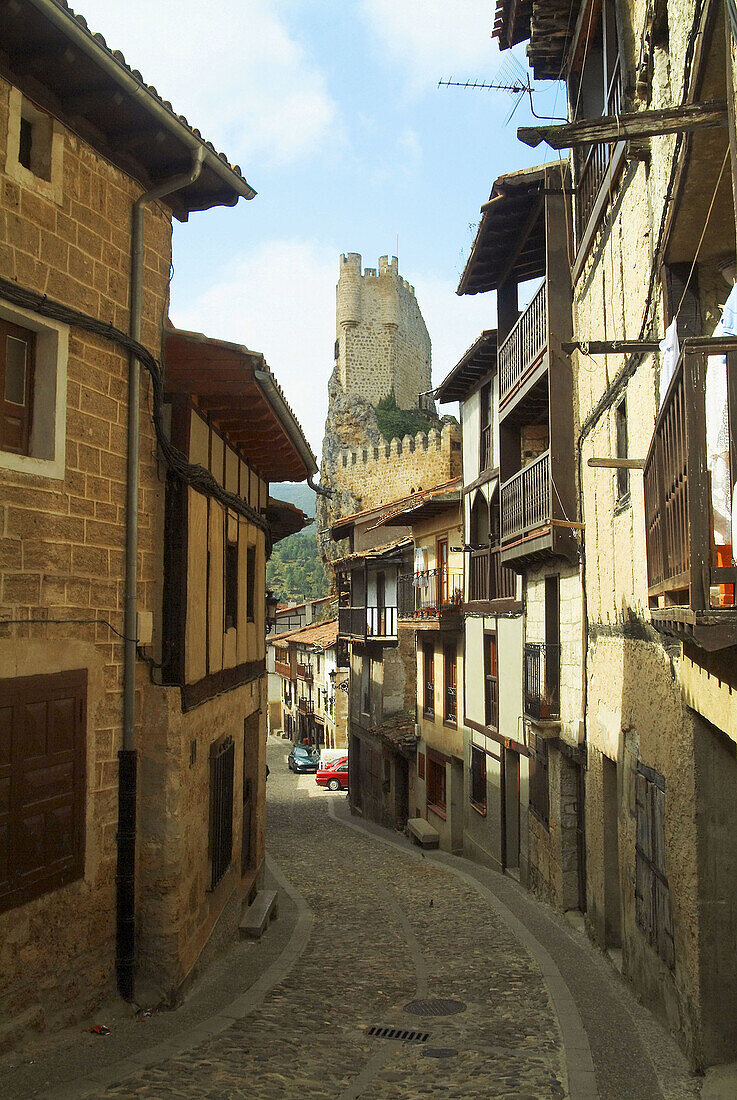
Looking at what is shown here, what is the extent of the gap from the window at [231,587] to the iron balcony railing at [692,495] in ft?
22.2

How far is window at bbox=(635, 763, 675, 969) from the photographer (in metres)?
7.57

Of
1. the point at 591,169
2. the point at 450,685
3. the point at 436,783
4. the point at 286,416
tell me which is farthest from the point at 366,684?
the point at 591,169

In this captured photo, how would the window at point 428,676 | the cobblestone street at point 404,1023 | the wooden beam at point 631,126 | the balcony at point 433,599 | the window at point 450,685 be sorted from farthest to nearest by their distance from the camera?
the window at point 428,676, the window at point 450,685, the balcony at point 433,599, the cobblestone street at point 404,1023, the wooden beam at point 631,126

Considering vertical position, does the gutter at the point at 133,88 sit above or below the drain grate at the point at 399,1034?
above

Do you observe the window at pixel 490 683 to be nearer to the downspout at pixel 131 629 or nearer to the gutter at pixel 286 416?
the gutter at pixel 286 416

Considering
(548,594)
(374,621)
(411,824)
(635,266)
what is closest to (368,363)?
(374,621)

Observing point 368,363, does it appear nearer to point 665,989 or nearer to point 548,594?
point 548,594

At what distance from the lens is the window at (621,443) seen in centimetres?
967

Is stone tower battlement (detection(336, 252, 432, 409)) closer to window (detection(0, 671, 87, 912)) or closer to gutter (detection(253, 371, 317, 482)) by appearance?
gutter (detection(253, 371, 317, 482))

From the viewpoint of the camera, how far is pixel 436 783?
74.9 feet

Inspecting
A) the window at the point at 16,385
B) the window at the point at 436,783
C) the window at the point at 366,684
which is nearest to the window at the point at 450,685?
the window at the point at 436,783

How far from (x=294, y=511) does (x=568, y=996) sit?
29.9 feet

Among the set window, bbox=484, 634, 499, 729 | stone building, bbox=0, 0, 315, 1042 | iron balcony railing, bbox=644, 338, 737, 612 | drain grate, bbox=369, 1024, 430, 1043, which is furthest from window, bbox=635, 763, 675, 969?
window, bbox=484, 634, 499, 729

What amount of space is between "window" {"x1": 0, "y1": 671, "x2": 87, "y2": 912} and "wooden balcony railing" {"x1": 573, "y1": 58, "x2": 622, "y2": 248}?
23.8 ft
